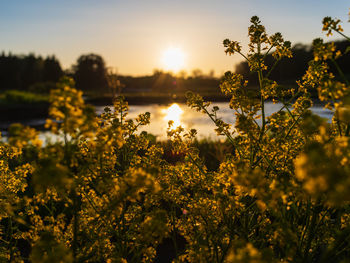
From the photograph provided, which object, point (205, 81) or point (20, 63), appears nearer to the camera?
point (205, 81)

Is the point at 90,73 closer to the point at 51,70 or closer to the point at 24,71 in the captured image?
the point at 51,70

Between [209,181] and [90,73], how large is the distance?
89694 mm

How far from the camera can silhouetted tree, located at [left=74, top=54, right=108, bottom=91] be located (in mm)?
87125

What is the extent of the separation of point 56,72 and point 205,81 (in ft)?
225

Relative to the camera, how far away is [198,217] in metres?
3.43


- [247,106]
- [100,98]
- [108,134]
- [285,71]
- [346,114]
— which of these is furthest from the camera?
[100,98]

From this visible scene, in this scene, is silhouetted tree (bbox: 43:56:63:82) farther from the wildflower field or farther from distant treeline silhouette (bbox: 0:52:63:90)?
the wildflower field

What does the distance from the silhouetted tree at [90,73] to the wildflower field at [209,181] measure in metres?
86.0

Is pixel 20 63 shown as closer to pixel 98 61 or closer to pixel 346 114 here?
pixel 98 61

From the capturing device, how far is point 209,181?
12.0ft

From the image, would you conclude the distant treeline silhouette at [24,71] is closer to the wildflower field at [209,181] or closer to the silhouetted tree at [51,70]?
the silhouetted tree at [51,70]

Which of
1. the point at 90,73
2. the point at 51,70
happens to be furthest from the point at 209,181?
the point at 51,70

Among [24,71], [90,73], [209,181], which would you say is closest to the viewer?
[209,181]

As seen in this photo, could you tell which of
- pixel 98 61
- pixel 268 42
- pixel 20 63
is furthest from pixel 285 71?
pixel 20 63
